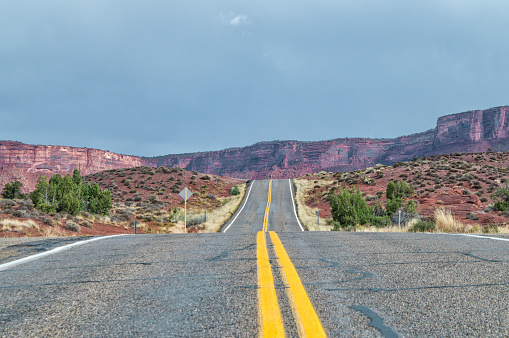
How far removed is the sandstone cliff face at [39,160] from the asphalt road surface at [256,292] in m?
110

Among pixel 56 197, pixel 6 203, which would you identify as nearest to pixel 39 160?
pixel 56 197

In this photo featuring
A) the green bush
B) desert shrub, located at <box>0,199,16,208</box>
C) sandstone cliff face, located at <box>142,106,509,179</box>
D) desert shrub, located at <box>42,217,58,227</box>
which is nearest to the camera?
desert shrub, located at <box>42,217,58,227</box>

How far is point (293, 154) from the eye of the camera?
146 meters

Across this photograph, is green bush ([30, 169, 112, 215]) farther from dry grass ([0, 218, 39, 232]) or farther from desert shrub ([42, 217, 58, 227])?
dry grass ([0, 218, 39, 232])

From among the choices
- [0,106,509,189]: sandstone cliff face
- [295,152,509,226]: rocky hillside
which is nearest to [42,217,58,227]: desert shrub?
[295,152,509,226]: rocky hillside

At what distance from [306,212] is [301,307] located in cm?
3850

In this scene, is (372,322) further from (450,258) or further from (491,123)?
(491,123)

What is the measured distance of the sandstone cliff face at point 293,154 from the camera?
110 meters

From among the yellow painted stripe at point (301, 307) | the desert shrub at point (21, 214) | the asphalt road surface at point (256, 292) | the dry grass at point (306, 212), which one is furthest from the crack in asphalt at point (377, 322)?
the dry grass at point (306, 212)

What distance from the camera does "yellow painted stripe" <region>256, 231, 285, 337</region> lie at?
2.14 m

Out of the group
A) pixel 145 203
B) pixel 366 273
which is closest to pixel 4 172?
pixel 145 203

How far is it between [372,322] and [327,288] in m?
0.82

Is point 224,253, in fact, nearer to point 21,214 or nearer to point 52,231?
point 52,231

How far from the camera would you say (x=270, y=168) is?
146875 mm
